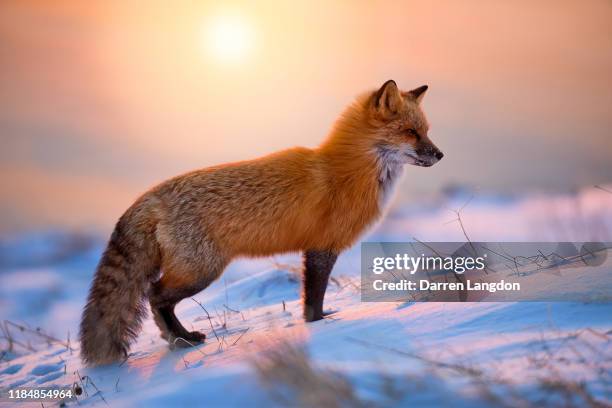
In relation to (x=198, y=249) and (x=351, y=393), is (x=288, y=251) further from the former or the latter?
(x=351, y=393)

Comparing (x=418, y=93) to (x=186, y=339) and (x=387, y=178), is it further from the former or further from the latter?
(x=186, y=339)

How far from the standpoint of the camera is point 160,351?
375 cm

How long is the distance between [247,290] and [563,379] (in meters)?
3.66

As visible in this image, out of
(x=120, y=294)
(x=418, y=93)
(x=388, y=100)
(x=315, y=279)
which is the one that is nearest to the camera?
(x=120, y=294)

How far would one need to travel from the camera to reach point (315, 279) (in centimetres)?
392

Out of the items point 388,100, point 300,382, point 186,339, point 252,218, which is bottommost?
point 186,339

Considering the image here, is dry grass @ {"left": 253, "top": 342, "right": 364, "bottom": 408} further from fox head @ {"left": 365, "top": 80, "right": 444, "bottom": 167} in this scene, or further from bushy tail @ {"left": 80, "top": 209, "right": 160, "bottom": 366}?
fox head @ {"left": 365, "top": 80, "right": 444, "bottom": 167}

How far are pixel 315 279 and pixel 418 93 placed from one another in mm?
1734

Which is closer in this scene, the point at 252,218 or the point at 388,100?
the point at 252,218

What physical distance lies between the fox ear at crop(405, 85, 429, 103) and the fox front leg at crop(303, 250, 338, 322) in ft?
4.64

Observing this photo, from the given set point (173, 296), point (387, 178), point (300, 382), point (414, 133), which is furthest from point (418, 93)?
point (300, 382)

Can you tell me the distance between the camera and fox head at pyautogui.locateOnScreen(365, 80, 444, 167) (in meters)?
4.10

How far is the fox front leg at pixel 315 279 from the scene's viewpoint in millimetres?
3840

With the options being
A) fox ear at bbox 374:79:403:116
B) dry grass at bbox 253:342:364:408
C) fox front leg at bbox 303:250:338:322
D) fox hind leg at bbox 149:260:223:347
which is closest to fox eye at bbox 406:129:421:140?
fox ear at bbox 374:79:403:116
